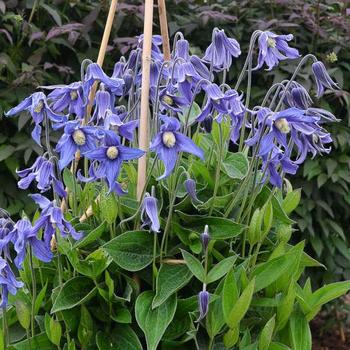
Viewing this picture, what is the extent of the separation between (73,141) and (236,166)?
39cm

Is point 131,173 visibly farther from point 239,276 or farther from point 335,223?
point 335,223

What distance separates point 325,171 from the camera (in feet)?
9.82

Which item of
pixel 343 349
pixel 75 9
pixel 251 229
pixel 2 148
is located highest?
pixel 251 229

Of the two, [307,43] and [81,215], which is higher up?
[81,215]

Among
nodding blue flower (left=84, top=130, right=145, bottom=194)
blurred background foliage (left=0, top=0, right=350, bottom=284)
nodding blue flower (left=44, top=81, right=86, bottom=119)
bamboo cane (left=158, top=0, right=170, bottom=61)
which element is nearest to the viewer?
nodding blue flower (left=84, top=130, right=145, bottom=194)

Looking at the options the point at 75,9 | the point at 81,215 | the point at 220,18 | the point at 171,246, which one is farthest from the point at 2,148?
the point at 171,246

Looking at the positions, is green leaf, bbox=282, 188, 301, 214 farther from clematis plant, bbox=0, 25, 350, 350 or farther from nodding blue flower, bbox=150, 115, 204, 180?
nodding blue flower, bbox=150, 115, 204, 180

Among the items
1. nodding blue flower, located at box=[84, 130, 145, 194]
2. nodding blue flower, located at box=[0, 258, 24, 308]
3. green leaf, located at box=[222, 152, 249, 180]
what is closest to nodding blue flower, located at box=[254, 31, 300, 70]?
green leaf, located at box=[222, 152, 249, 180]

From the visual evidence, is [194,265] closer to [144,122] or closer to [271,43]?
[144,122]

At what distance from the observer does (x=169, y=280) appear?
4.24 ft

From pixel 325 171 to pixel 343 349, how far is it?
1279 millimetres

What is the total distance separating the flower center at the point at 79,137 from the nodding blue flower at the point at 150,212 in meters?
0.15

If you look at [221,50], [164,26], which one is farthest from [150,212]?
[164,26]

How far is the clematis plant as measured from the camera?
1.24m
